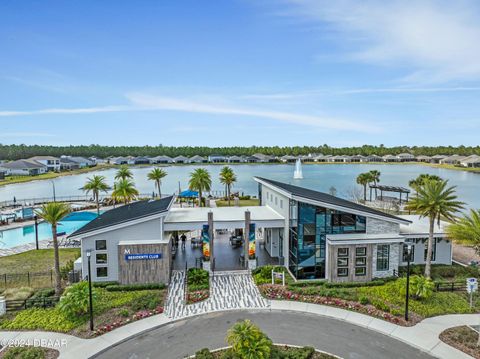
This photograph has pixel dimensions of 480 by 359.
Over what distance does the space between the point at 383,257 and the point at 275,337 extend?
1035 cm

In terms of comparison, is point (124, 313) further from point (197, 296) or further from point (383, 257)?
point (383, 257)

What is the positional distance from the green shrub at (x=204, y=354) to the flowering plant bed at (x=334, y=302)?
20.4 ft

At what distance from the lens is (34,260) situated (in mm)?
26656

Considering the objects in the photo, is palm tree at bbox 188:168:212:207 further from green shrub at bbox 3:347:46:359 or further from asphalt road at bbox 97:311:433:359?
green shrub at bbox 3:347:46:359

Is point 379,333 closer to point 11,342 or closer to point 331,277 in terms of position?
point 331,277

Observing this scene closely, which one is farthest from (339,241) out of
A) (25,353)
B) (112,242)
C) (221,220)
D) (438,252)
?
(25,353)

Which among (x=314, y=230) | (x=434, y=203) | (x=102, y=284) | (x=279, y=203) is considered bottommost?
(x=102, y=284)

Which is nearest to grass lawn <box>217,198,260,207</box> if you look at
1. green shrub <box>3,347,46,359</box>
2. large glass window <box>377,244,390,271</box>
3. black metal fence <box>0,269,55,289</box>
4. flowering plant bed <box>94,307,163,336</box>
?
large glass window <box>377,244,390,271</box>

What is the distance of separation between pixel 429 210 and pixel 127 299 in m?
18.8

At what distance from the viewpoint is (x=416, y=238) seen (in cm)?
2377

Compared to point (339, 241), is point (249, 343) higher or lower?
lower

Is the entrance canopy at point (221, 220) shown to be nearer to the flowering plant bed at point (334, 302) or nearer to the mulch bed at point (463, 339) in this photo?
the flowering plant bed at point (334, 302)

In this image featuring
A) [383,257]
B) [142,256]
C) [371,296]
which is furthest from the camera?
[383,257]

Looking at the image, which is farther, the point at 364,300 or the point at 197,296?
the point at 197,296
